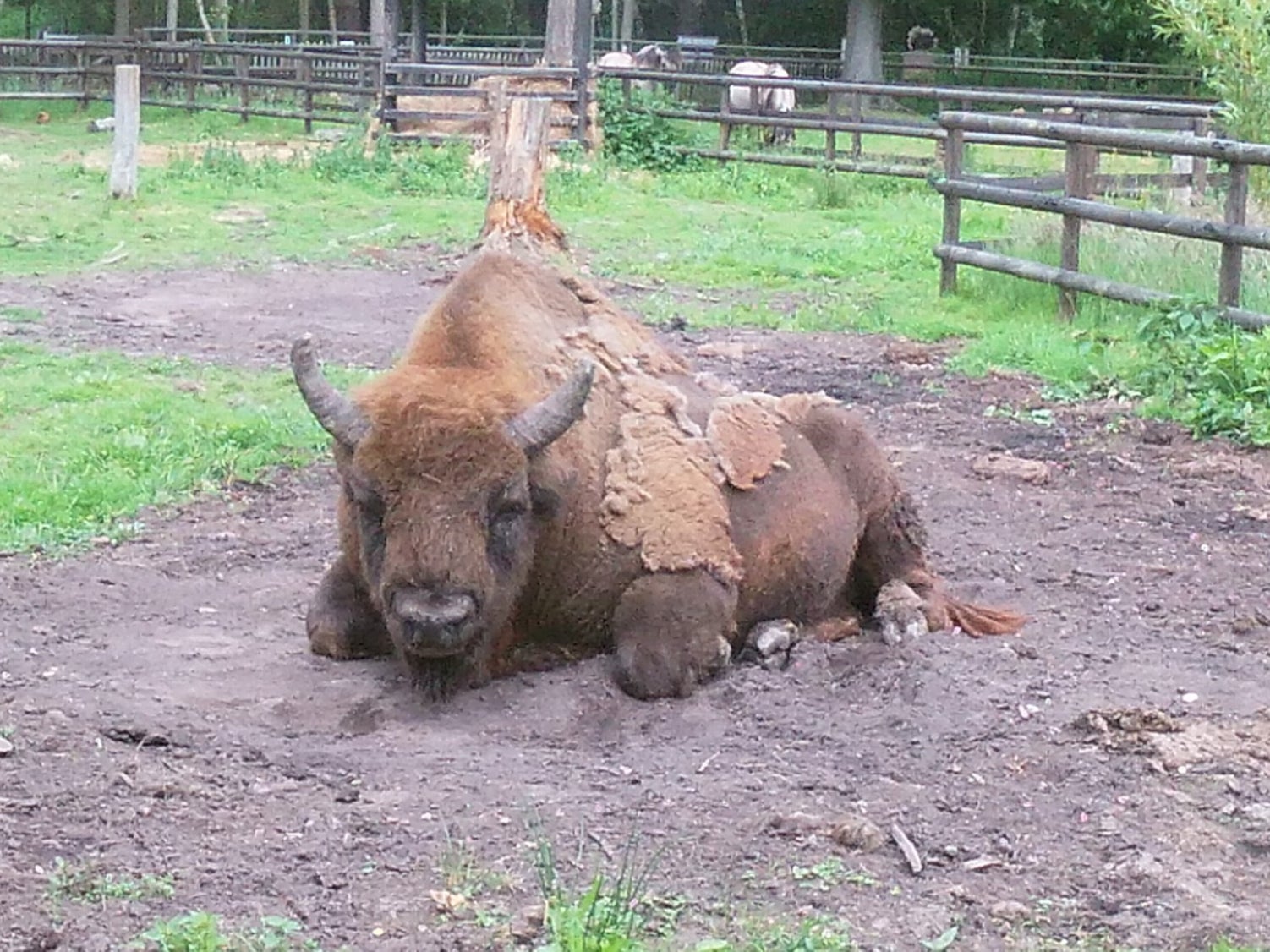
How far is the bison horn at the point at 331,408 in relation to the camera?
19.1ft

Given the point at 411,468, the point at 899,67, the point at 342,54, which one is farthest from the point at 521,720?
the point at 899,67

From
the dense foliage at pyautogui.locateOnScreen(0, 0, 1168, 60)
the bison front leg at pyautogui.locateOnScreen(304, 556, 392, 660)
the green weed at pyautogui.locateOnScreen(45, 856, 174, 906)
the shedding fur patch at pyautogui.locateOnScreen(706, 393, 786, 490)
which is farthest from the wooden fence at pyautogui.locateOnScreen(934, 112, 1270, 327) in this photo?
the dense foliage at pyautogui.locateOnScreen(0, 0, 1168, 60)

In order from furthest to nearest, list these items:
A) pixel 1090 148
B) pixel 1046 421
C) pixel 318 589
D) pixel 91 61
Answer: pixel 91 61 < pixel 1090 148 < pixel 1046 421 < pixel 318 589

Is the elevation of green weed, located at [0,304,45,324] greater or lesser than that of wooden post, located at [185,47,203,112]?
lesser

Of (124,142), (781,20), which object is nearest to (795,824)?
(124,142)

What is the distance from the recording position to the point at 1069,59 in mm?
46000

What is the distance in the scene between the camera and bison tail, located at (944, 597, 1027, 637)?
6.73m

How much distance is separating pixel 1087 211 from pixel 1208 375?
2.76 meters

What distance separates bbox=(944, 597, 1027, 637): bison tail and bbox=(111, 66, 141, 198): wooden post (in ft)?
46.5

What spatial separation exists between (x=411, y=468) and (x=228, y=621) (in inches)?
59.4

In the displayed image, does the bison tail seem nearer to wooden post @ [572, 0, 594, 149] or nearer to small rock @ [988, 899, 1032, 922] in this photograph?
small rock @ [988, 899, 1032, 922]

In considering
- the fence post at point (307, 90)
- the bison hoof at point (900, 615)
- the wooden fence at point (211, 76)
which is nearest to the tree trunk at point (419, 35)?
the wooden fence at point (211, 76)

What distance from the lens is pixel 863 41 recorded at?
41594mm

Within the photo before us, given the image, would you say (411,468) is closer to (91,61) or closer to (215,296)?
(215,296)
